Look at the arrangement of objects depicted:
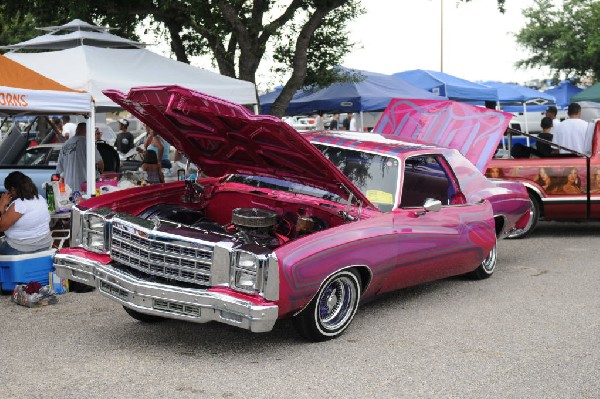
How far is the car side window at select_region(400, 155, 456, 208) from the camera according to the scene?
721cm

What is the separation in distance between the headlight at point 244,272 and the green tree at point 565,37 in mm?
34174

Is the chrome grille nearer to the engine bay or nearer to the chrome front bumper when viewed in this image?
the chrome front bumper

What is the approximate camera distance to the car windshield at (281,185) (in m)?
6.34

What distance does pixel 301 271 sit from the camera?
17.2 ft

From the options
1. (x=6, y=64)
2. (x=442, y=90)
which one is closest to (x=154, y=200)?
(x=6, y=64)

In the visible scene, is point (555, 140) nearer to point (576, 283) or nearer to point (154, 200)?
point (576, 283)

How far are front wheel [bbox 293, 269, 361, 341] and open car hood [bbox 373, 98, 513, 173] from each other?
2.97 meters

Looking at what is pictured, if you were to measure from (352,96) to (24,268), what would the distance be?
10971 millimetres

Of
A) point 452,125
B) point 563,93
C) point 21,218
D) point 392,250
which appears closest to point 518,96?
point 563,93

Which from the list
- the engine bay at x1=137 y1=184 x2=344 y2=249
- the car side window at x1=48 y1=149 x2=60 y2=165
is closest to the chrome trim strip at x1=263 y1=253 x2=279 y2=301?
the engine bay at x1=137 y1=184 x2=344 y2=249

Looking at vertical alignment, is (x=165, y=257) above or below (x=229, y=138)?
below

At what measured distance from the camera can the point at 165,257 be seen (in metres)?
5.33

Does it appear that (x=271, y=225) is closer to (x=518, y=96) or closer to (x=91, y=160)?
(x=91, y=160)

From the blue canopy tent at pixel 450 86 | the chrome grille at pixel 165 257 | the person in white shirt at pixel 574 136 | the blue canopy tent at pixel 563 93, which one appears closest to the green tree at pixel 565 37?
the blue canopy tent at pixel 563 93
